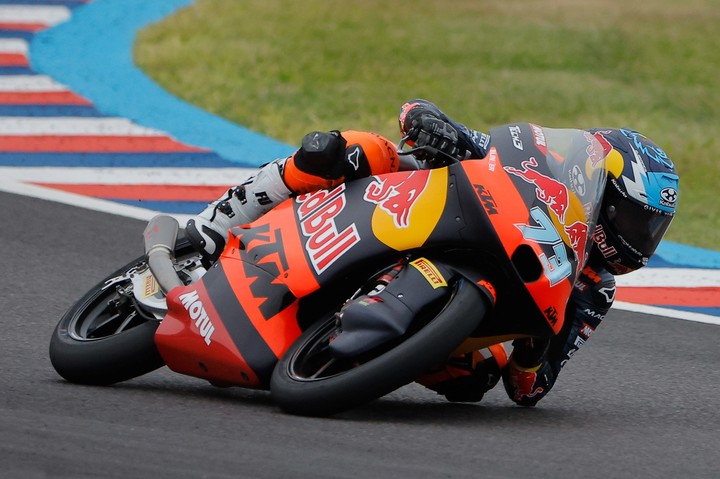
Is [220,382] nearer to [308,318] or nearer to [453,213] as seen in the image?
[308,318]

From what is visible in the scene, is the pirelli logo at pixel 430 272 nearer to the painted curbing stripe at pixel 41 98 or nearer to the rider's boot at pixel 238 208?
the rider's boot at pixel 238 208

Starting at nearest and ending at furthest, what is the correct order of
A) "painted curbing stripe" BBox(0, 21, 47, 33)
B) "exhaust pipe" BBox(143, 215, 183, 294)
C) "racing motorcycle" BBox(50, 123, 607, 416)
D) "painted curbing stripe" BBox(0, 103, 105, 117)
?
"racing motorcycle" BBox(50, 123, 607, 416), "exhaust pipe" BBox(143, 215, 183, 294), "painted curbing stripe" BBox(0, 103, 105, 117), "painted curbing stripe" BBox(0, 21, 47, 33)

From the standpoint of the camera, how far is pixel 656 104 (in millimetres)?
11414

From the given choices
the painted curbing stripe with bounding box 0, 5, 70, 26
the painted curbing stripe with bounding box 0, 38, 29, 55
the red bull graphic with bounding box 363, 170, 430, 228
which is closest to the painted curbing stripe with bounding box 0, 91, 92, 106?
the painted curbing stripe with bounding box 0, 38, 29, 55

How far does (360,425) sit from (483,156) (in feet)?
3.58

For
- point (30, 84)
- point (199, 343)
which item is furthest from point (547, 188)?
point (30, 84)

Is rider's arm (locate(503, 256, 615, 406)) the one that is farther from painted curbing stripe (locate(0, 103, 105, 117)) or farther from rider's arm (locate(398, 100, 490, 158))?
painted curbing stripe (locate(0, 103, 105, 117))

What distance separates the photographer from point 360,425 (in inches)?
161

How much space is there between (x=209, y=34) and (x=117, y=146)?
3.37 m

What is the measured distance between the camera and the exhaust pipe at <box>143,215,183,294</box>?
4.62 metres

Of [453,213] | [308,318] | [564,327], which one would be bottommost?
[564,327]

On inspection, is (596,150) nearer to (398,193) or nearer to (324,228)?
(398,193)

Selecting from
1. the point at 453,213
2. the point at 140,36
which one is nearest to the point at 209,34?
the point at 140,36

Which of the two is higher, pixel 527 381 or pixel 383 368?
pixel 383 368
